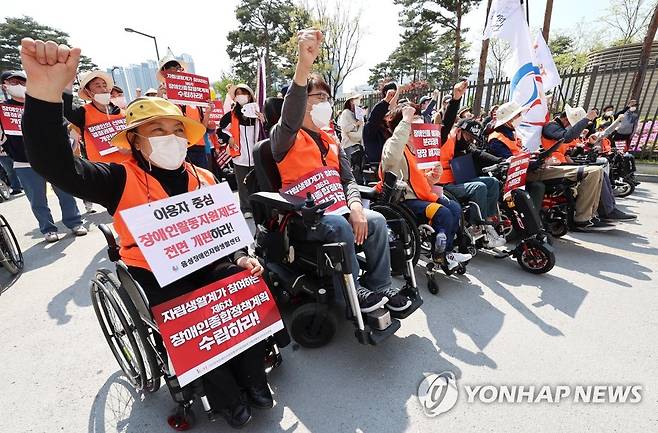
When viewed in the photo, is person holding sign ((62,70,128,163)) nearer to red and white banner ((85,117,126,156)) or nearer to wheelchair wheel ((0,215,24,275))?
red and white banner ((85,117,126,156))

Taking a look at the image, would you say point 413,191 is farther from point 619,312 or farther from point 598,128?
point 598,128

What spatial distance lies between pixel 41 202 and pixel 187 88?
2.48 meters

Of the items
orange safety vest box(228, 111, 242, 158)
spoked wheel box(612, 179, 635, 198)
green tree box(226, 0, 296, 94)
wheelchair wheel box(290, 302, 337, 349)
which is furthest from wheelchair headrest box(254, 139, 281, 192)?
green tree box(226, 0, 296, 94)

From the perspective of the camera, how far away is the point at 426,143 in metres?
3.26

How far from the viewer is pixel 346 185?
105 inches

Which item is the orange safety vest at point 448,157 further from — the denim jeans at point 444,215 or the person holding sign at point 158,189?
the person holding sign at point 158,189

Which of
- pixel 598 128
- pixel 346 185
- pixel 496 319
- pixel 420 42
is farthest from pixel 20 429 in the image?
pixel 420 42

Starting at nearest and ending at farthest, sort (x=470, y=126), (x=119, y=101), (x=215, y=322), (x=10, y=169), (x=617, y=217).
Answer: (x=215, y=322)
(x=470, y=126)
(x=617, y=217)
(x=119, y=101)
(x=10, y=169)

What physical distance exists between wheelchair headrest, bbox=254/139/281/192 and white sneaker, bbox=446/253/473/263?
67.8 inches

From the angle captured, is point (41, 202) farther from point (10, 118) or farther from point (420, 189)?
point (420, 189)

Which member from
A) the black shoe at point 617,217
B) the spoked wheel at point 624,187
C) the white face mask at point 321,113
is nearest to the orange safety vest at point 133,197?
the white face mask at point 321,113

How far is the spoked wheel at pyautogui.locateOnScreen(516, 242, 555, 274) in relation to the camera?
10.3 feet

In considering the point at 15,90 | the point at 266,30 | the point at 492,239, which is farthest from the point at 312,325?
the point at 266,30

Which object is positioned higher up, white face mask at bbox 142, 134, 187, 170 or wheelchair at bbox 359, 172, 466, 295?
white face mask at bbox 142, 134, 187, 170
